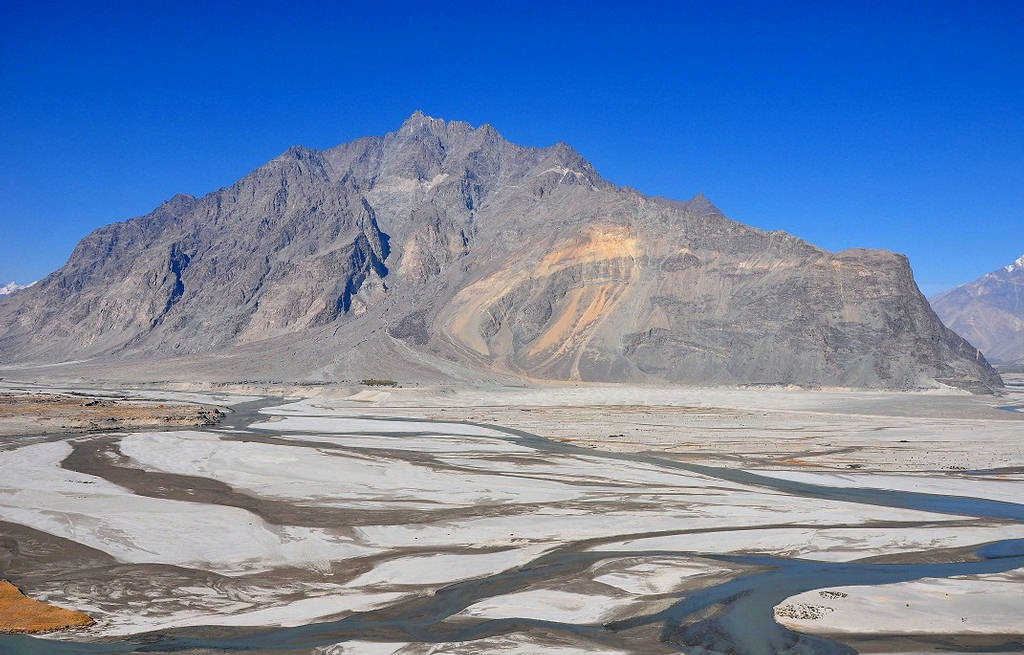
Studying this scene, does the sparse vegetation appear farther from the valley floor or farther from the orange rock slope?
the orange rock slope

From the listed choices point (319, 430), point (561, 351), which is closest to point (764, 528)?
point (319, 430)

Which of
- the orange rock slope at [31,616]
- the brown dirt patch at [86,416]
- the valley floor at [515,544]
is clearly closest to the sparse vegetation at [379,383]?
the brown dirt patch at [86,416]

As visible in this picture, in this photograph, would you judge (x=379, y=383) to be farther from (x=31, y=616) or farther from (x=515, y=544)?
(x=31, y=616)

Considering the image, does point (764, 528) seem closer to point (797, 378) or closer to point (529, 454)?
point (529, 454)

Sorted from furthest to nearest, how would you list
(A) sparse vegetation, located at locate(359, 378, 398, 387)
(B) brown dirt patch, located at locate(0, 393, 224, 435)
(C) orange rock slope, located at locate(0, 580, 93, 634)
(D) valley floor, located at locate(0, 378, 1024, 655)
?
(A) sparse vegetation, located at locate(359, 378, 398, 387), (B) brown dirt patch, located at locate(0, 393, 224, 435), (D) valley floor, located at locate(0, 378, 1024, 655), (C) orange rock slope, located at locate(0, 580, 93, 634)

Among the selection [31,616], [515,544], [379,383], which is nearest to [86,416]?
[379,383]

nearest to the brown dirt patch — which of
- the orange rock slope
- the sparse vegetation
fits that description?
the sparse vegetation
